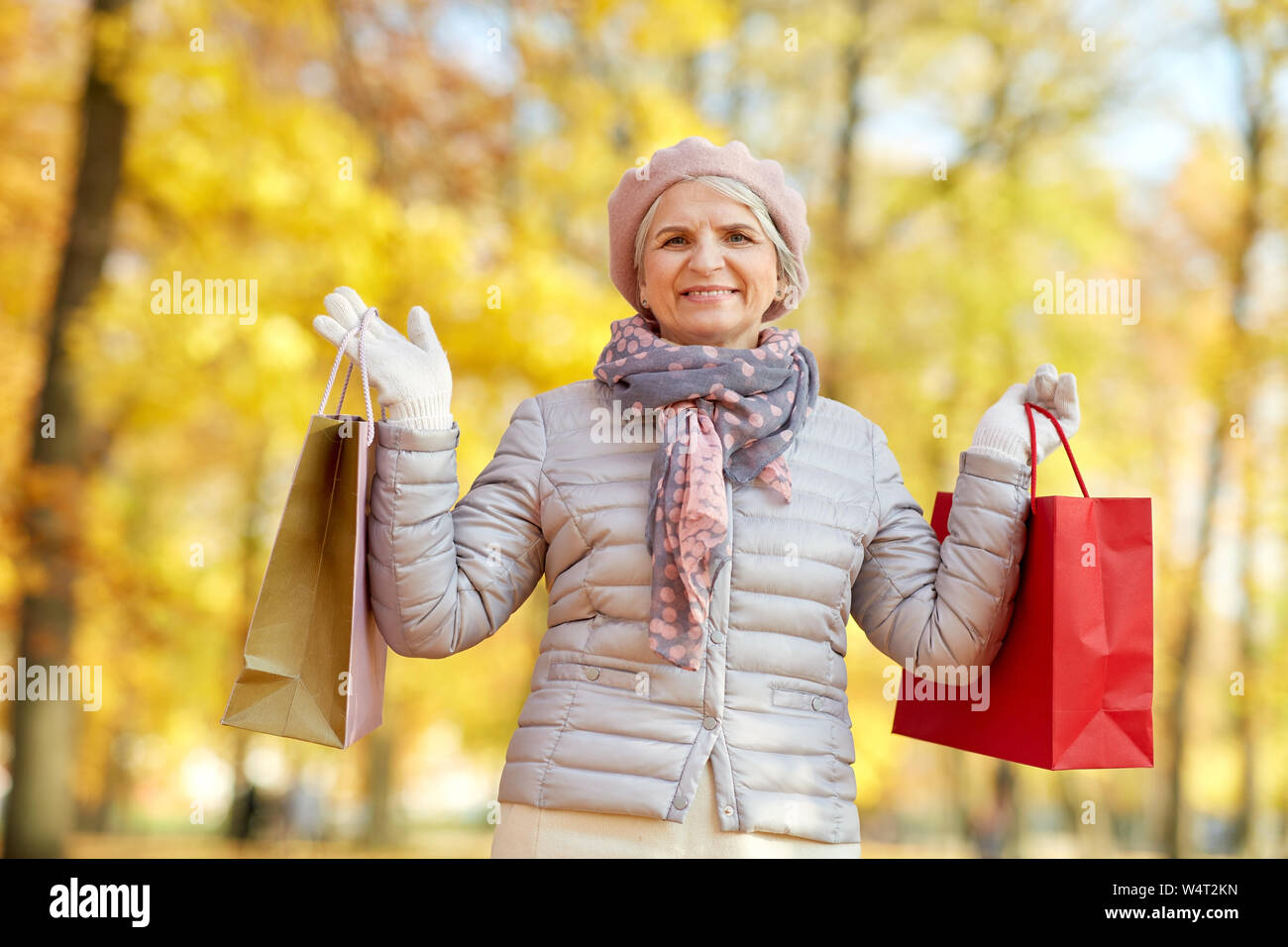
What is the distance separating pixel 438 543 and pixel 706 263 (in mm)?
767

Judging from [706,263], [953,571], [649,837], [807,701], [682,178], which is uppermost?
[682,178]

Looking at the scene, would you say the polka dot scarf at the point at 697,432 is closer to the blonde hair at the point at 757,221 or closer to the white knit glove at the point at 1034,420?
the blonde hair at the point at 757,221

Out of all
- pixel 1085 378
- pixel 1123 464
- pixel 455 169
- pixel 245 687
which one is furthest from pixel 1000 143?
pixel 245 687

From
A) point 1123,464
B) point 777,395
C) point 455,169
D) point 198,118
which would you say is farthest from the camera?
point 1123,464

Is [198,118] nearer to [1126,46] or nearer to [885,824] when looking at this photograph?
[1126,46]

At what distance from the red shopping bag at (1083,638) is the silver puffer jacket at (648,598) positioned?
7 centimetres

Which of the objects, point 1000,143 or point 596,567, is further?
point 1000,143

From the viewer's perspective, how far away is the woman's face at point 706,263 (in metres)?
2.51

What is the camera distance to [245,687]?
7.48 feet

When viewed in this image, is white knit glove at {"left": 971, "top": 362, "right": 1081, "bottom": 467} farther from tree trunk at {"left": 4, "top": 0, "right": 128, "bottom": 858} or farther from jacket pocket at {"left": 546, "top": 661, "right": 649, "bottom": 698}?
tree trunk at {"left": 4, "top": 0, "right": 128, "bottom": 858}

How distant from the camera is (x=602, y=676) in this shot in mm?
2344

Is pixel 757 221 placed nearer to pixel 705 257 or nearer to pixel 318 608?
pixel 705 257

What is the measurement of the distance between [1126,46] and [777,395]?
8.57m

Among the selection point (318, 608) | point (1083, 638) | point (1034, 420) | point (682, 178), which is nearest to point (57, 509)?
point (318, 608)
